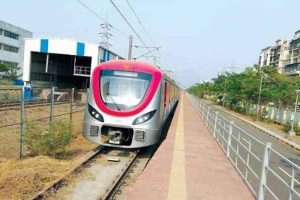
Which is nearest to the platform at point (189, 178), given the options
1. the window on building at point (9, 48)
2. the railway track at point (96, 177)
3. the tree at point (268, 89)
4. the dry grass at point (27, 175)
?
the railway track at point (96, 177)

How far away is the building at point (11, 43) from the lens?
73875mm

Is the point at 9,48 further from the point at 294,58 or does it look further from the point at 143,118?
the point at 294,58

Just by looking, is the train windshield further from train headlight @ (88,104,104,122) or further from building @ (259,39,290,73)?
building @ (259,39,290,73)

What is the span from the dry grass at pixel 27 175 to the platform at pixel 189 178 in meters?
2.02

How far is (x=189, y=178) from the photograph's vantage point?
26.1ft

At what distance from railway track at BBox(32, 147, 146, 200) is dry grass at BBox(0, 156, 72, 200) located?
336 millimetres

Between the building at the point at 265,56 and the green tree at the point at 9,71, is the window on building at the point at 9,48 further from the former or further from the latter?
the building at the point at 265,56

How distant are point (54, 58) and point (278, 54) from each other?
94037 millimetres

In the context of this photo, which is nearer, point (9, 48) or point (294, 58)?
point (9, 48)

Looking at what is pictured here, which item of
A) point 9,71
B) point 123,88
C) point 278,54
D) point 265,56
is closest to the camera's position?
point 123,88

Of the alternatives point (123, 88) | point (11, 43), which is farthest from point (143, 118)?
point (11, 43)

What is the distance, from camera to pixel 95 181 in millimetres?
8477

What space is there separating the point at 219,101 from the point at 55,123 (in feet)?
235

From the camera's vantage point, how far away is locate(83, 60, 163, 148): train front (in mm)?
11164
